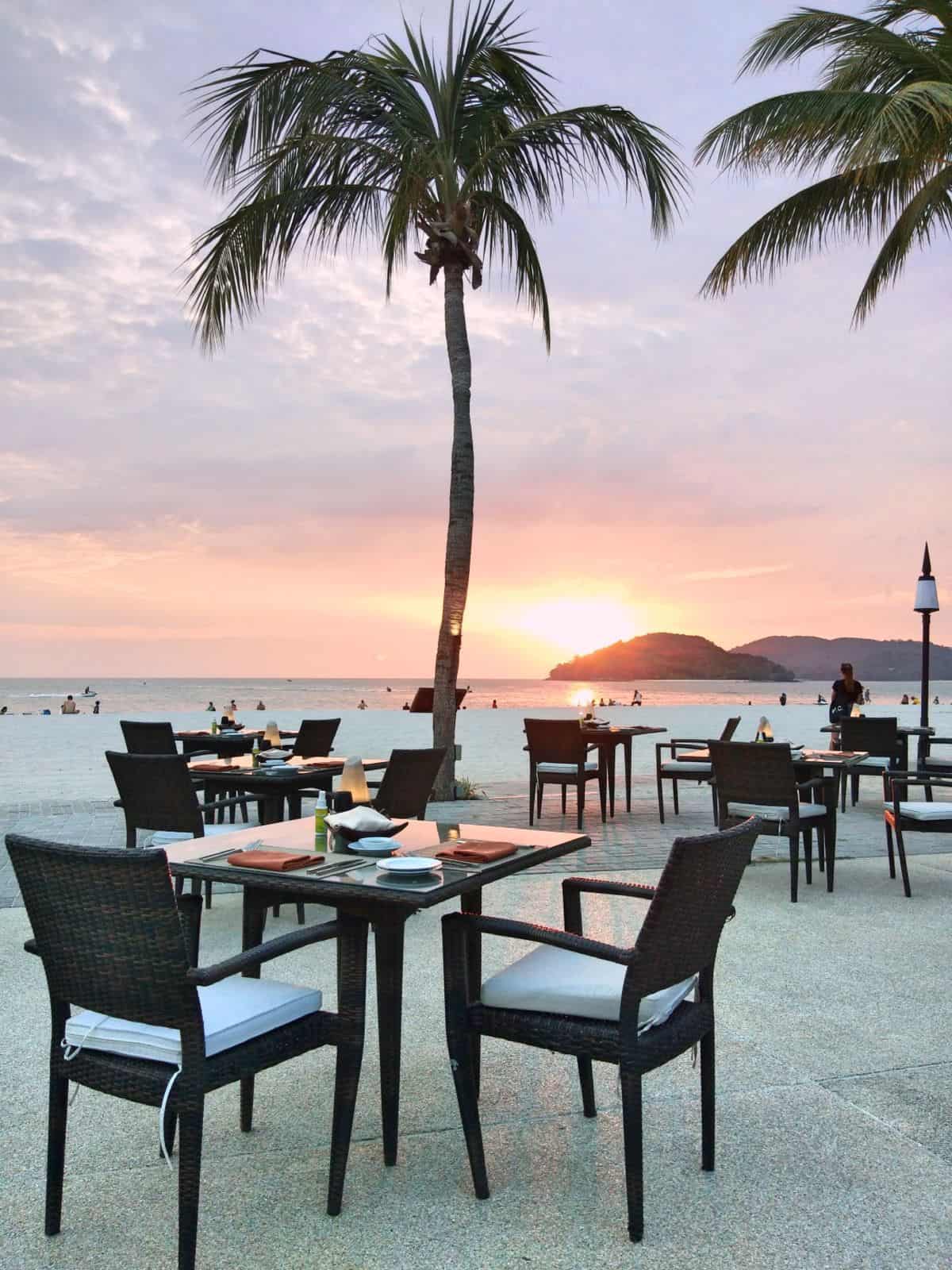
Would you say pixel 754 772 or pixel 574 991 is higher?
pixel 754 772

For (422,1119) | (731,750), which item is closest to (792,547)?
(731,750)

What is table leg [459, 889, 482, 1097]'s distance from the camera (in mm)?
2314

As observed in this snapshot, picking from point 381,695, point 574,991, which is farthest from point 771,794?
point 381,695

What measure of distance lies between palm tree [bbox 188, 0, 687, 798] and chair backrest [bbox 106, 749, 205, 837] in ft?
12.7

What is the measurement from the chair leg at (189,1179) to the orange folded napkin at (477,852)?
0.89 m

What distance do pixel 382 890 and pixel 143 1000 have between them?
54 centimetres

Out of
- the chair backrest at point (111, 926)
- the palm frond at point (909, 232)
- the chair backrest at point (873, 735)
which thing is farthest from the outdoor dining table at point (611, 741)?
the palm frond at point (909, 232)

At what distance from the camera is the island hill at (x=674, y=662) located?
78.4 meters

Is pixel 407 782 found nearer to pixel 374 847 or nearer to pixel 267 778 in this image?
pixel 267 778

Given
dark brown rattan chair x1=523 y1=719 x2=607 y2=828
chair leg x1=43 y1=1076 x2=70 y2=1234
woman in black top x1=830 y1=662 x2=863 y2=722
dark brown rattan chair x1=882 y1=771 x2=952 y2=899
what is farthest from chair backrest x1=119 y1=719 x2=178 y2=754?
woman in black top x1=830 y1=662 x2=863 y2=722

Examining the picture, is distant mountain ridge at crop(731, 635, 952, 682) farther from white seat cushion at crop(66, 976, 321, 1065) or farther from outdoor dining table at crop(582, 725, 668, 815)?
white seat cushion at crop(66, 976, 321, 1065)

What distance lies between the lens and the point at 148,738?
21.7ft

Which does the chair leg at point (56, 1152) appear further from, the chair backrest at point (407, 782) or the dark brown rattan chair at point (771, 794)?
the dark brown rattan chair at point (771, 794)

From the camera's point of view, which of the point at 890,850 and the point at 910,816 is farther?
the point at 890,850
